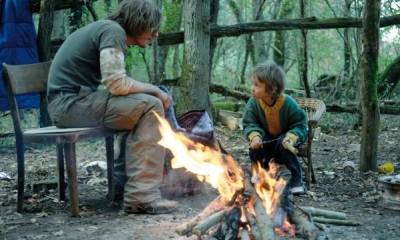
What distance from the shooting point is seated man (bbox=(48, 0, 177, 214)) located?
411cm

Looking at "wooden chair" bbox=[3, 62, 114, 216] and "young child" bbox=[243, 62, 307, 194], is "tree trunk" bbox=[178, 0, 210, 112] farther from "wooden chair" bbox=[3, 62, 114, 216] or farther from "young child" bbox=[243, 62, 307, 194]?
"wooden chair" bbox=[3, 62, 114, 216]

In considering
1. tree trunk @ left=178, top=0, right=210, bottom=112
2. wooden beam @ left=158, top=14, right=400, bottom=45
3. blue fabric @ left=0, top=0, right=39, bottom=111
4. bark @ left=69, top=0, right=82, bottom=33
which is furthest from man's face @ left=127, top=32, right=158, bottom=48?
bark @ left=69, top=0, right=82, bottom=33

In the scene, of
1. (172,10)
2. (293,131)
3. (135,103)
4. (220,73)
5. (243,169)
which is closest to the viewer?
(243,169)

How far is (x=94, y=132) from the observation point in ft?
13.8

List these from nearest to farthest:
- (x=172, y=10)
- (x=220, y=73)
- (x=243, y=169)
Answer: (x=243, y=169) < (x=172, y=10) < (x=220, y=73)

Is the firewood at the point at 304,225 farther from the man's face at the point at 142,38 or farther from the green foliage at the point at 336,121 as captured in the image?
the green foliage at the point at 336,121

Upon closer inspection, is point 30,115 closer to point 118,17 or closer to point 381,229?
point 118,17

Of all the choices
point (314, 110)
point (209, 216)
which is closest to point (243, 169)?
point (209, 216)

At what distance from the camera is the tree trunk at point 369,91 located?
541cm

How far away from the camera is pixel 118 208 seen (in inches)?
177

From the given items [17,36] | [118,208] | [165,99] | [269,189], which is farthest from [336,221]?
[17,36]

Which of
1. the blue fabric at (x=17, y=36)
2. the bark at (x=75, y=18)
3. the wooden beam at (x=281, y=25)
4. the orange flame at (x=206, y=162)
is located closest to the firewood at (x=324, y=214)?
the orange flame at (x=206, y=162)

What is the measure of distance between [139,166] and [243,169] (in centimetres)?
86

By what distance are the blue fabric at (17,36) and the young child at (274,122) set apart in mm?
2905
